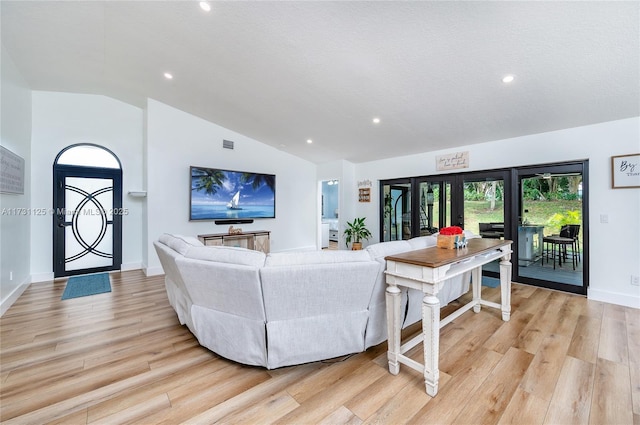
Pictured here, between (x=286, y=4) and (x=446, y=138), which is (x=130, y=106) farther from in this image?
(x=446, y=138)

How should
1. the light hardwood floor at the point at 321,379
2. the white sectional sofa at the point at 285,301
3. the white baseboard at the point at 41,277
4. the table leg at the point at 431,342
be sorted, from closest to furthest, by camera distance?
1. the light hardwood floor at the point at 321,379
2. the table leg at the point at 431,342
3. the white sectional sofa at the point at 285,301
4. the white baseboard at the point at 41,277

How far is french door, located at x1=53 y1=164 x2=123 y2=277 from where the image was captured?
180 inches

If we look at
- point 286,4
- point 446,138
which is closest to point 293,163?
point 446,138

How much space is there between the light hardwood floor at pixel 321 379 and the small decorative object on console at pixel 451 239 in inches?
35.4

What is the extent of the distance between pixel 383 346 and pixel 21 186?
529 cm

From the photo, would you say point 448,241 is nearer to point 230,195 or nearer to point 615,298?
point 615,298

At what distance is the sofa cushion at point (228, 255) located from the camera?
186 cm

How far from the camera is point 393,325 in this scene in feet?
6.38

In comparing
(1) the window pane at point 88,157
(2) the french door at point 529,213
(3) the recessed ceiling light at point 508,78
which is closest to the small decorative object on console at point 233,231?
(1) the window pane at point 88,157

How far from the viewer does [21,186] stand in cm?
376

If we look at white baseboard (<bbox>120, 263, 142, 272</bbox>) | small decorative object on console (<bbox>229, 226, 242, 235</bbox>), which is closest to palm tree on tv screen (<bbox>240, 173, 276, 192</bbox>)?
small decorative object on console (<bbox>229, 226, 242, 235</bbox>)

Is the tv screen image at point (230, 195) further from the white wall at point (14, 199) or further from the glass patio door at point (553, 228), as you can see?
the glass patio door at point (553, 228)

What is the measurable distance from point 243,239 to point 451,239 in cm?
439

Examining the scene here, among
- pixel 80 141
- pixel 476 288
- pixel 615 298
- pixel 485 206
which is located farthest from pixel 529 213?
pixel 80 141
